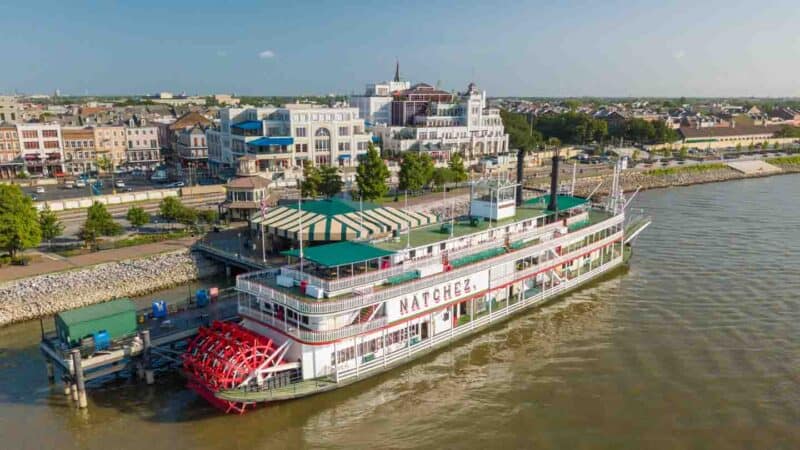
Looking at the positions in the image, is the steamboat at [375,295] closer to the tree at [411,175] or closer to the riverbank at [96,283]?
the riverbank at [96,283]

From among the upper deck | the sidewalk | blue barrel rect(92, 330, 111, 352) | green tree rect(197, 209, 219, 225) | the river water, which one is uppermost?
the upper deck

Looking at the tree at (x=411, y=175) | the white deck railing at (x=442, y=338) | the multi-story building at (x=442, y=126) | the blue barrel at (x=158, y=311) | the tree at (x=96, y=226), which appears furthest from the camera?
the multi-story building at (x=442, y=126)

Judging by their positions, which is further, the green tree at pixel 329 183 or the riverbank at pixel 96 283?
the green tree at pixel 329 183

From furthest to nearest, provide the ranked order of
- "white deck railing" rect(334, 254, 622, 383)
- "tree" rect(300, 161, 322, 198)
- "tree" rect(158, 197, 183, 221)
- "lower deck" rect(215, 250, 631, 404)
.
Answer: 1. "tree" rect(300, 161, 322, 198)
2. "tree" rect(158, 197, 183, 221)
3. "white deck railing" rect(334, 254, 622, 383)
4. "lower deck" rect(215, 250, 631, 404)

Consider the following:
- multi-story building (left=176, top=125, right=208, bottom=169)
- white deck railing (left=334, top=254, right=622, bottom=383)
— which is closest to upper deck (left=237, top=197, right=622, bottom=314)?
white deck railing (left=334, top=254, right=622, bottom=383)

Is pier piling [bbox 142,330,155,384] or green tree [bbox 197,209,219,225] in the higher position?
green tree [bbox 197,209,219,225]

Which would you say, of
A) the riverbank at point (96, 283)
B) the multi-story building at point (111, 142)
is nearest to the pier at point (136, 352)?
the riverbank at point (96, 283)

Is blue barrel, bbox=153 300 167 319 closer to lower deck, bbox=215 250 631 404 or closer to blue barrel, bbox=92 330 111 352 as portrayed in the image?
blue barrel, bbox=92 330 111 352

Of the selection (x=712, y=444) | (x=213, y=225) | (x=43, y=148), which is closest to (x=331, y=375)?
(x=712, y=444)
